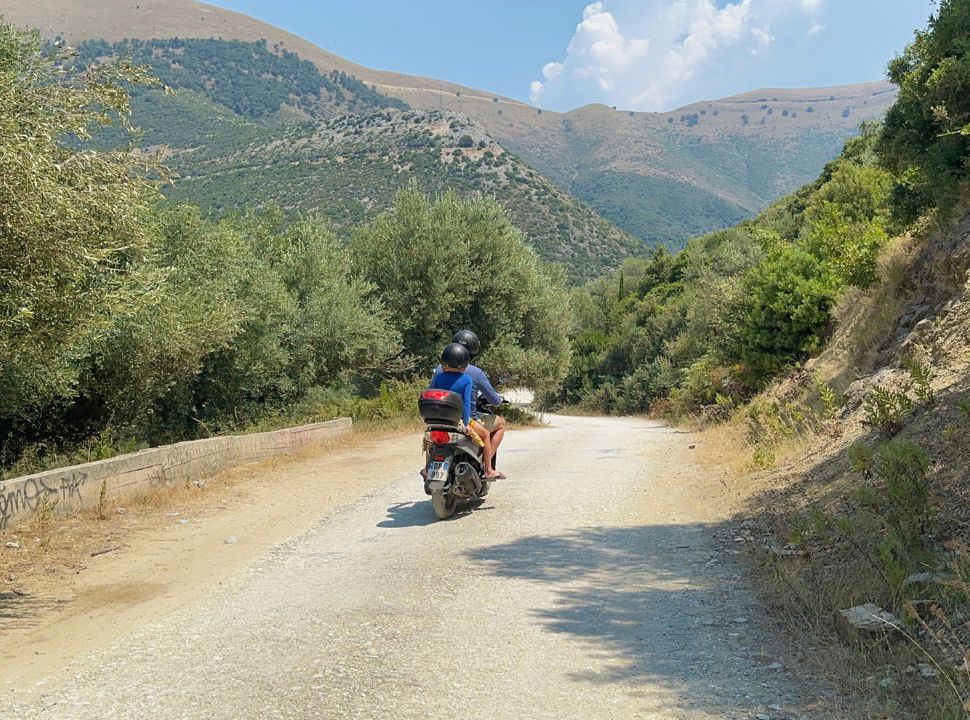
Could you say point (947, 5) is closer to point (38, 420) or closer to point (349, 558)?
point (349, 558)

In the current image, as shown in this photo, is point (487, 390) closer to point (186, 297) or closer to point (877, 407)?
point (877, 407)

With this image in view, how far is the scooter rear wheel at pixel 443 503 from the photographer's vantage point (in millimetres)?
8570

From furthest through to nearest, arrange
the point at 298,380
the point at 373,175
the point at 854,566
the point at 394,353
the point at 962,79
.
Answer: the point at 373,175 < the point at 394,353 < the point at 298,380 < the point at 962,79 < the point at 854,566

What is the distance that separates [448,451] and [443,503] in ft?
1.96

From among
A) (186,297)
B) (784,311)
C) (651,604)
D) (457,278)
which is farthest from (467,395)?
(457,278)

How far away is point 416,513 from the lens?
360 inches

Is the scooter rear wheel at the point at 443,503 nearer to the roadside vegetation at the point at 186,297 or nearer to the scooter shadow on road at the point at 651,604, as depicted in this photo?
the scooter shadow on road at the point at 651,604

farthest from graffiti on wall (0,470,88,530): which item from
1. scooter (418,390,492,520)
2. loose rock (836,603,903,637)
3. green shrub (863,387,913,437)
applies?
green shrub (863,387,913,437)

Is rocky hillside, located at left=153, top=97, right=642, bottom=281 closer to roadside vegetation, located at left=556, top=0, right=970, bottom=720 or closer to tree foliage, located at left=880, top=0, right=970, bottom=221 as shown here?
roadside vegetation, located at left=556, top=0, right=970, bottom=720

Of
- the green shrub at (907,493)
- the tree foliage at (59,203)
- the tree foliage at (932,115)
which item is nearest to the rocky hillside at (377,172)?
the tree foliage at (932,115)

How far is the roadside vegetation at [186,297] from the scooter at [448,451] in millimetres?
3272

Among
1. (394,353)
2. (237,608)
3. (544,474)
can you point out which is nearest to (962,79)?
(544,474)

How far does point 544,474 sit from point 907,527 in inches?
264

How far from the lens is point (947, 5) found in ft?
45.5
